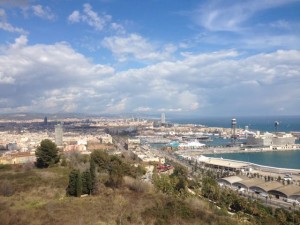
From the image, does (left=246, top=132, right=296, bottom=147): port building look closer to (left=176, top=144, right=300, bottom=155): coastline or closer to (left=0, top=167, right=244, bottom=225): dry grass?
(left=176, top=144, right=300, bottom=155): coastline

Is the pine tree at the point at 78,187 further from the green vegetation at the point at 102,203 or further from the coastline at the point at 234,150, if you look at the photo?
the coastline at the point at 234,150

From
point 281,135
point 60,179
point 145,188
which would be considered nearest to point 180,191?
point 145,188

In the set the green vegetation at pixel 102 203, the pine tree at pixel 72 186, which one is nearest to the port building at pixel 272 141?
the green vegetation at pixel 102 203

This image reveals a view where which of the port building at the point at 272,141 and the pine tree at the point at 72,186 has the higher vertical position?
the pine tree at the point at 72,186

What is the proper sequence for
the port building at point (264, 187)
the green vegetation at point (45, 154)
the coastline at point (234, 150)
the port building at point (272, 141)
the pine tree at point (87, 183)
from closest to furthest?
the pine tree at point (87, 183)
the green vegetation at point (45, 154)
the port building at point (264, 187)
the coastline at point (234, 150)
the port building at point (272, 141)

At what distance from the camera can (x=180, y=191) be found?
1440 cm

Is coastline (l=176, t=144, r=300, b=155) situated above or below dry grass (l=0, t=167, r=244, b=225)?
below

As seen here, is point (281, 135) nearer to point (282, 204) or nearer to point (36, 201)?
point (282, 204)

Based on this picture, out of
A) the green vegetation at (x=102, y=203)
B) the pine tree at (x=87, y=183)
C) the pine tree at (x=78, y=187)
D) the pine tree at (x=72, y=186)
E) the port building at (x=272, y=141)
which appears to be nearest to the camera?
the green vegetation at (x=102, y=203)

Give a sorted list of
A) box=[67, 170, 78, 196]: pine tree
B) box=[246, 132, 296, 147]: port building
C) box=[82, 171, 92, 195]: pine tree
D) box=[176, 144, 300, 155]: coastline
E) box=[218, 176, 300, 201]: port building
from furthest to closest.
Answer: box=[246, 132, 296, 147]: port building
box=[176, 144, 300, 155]: coastline
box=[218, 176, 300, 201]: port building
box=[82, 171, 92, 195]: pine tree
box=[67, 170, 78, 196]: pine tree

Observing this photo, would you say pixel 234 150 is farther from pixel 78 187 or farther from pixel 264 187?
pixel 78 187

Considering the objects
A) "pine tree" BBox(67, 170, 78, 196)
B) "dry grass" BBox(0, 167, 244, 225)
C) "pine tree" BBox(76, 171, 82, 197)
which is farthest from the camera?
"pine tree" BBox(67, 170, 78, 196)

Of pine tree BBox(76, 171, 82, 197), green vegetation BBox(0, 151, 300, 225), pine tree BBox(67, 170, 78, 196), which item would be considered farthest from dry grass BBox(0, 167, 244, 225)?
pine tree BBox(76, 171, 82, 197)

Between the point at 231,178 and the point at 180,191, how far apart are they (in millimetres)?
7264
